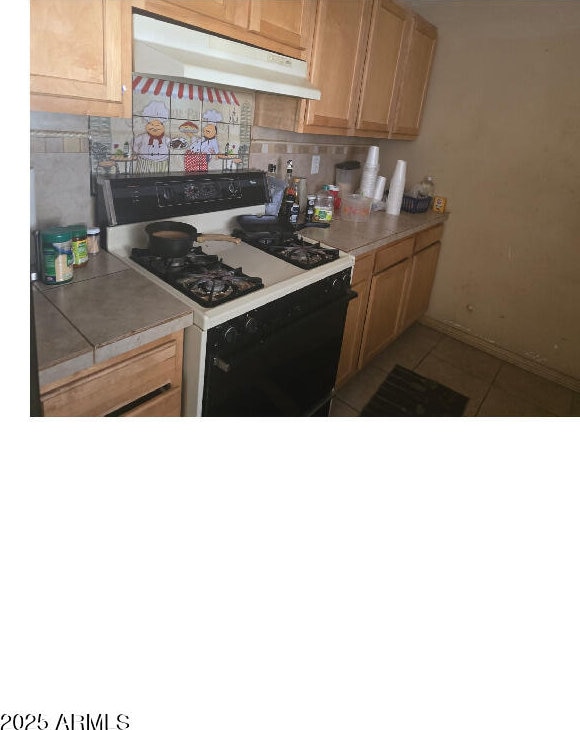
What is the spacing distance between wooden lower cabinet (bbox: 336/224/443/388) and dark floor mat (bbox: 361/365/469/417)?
19 cm

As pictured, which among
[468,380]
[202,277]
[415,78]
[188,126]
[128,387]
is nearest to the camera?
[128,387]

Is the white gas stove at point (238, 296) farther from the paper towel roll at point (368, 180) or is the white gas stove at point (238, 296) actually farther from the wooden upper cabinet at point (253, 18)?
the paper towel roll at point (368, 180)

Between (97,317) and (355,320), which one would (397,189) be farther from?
(97,317)

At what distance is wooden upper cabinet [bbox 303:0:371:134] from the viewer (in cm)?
177

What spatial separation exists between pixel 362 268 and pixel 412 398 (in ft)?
2.62

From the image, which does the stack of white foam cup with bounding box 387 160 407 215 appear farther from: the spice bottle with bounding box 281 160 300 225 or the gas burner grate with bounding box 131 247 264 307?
the gas burner grate with bounding box 131 247 264 307

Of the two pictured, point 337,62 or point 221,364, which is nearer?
point 221,364

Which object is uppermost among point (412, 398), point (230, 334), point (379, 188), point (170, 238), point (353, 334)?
point (379, 188)

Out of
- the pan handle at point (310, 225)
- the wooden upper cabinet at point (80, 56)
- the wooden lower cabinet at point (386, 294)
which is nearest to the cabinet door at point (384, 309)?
the wooden lower cabinet at point (386, 294)

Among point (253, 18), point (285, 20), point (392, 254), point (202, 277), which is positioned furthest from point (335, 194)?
point (202, 277)

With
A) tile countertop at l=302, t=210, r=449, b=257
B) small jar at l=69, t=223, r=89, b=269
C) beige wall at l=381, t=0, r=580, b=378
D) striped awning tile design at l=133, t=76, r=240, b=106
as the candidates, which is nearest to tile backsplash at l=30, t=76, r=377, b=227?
striped awning tile design at l=133, t=76, r=240, b=106

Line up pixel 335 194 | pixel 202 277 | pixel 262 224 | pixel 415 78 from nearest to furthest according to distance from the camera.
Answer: pixel 202 277
pixel 262 224
pixel 335 194
pixel 415 78

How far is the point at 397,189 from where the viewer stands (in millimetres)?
2676

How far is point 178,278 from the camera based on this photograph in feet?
4.50
